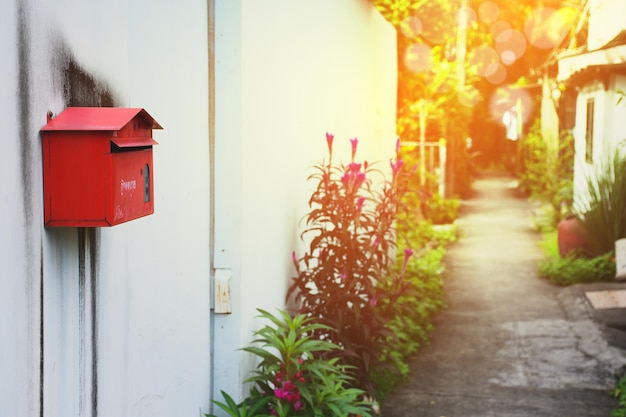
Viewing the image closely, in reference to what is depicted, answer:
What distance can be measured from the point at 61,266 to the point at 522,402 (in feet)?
15.6

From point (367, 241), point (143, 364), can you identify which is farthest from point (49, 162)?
point (367, 241)

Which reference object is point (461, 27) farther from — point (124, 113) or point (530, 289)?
point (124, 113)

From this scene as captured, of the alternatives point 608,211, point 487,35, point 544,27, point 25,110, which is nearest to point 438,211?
point 608,211

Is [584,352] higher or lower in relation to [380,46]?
lower

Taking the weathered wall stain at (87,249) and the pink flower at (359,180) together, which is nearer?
the weathered wall stain at (87,249)

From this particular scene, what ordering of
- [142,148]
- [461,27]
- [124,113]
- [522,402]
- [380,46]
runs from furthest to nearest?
[461,27]
[380,46]
[522,402]
[142,148]
[124,113]

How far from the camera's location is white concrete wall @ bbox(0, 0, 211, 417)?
2.21m

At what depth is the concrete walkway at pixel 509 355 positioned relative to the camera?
6379 mm

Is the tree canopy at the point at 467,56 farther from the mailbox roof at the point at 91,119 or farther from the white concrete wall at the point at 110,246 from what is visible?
the mailbox roof at the point at 91,119

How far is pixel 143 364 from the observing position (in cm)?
334

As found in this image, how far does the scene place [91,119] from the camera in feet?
8.01

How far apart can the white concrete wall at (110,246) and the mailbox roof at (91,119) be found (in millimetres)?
38

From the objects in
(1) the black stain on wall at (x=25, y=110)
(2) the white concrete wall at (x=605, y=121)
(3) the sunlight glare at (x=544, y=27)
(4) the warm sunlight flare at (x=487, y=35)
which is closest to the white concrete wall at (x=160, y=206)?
(1) the black stain on wall at (x=25, y=110)

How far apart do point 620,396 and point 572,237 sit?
599cm
